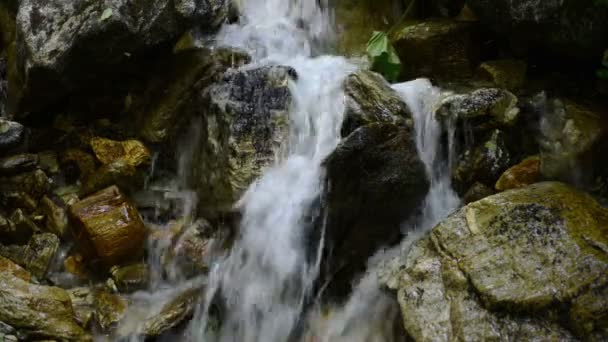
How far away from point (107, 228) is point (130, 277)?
49 centimetres

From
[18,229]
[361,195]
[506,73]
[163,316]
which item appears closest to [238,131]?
[361,195]

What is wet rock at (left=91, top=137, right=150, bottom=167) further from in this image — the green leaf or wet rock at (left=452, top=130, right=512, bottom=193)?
wet rock at (left=452, top=130, right=512, bottom=193)

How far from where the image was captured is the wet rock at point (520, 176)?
4488 mm

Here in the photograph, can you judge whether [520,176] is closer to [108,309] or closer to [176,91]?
[176,91]

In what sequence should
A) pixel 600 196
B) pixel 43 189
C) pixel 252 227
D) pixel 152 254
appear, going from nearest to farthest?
1. pixel 600 196
2. pixel 252 227
3. pixel 152 254
4. pixel 43 189

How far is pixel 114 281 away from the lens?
498cm

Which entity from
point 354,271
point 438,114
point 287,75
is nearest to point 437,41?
point 438,114

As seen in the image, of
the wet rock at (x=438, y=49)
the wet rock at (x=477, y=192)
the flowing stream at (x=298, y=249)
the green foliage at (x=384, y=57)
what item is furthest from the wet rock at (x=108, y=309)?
the wet rock at (x=438, y=49)

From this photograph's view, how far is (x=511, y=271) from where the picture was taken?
361 cm

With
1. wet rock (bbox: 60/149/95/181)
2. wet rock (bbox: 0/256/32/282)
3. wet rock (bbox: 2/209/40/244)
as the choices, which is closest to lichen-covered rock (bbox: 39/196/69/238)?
wet rock (bbox: 2/209/40/244)

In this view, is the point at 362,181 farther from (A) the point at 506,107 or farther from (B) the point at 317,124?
(A) the point at 506,107

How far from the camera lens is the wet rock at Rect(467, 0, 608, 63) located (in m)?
4.51

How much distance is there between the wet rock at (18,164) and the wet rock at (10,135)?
0.11m

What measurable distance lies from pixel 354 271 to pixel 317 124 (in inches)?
57.5
